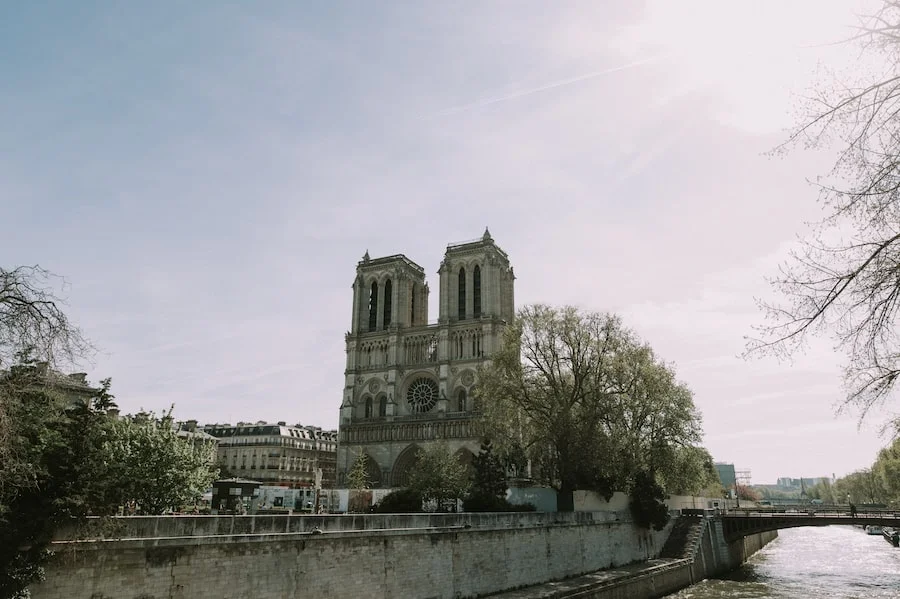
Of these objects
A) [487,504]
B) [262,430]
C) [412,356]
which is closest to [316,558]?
[487,504]

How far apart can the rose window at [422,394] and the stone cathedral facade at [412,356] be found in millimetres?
98

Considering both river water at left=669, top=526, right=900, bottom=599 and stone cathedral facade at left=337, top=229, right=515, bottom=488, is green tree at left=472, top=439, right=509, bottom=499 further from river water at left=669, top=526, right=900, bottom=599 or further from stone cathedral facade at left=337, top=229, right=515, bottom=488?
stone cathedral facade at left=337, top=229, right=515, bottom=488

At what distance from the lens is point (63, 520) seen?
11453 millimetres

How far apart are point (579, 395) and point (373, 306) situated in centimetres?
4029

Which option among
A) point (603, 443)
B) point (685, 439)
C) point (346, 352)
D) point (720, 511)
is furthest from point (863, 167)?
point (346, 352)

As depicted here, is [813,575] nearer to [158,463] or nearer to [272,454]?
[158,463]

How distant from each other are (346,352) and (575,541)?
142 feet

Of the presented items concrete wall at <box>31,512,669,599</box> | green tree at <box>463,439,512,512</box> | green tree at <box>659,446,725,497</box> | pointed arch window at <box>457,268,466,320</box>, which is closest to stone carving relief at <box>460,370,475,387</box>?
pointed arch window at <box>457,268,466,320</box>

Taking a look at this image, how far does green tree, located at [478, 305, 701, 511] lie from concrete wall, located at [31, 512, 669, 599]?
6.43 meters

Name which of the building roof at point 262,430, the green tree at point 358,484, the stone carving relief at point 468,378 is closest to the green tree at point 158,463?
the green tree at point 358,484

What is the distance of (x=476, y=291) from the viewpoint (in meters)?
65.1

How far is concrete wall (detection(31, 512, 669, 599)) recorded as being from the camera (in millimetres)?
12648

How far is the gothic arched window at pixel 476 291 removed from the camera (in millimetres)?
64250

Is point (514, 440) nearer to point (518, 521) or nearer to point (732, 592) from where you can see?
point (518, 521)
